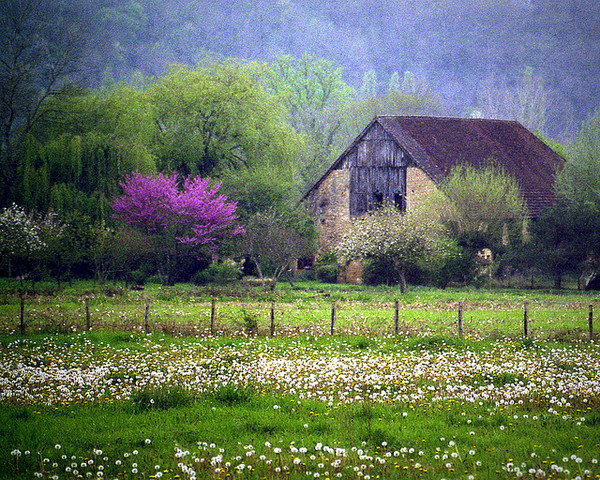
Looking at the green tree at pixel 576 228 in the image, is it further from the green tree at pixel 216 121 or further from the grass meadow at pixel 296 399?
the green tree at pixel 216 121

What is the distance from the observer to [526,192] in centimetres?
4634

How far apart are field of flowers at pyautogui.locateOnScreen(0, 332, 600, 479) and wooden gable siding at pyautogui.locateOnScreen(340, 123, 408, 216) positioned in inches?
1198

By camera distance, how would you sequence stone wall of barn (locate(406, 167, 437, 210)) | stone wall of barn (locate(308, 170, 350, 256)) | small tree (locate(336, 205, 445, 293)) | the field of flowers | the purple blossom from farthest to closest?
1. stone wall of barn (locate(308, 170, 350, 256))
2. stone wall of barn (locate(406, 167, 437, 210))
3. the purple blossom
4. small tree (locate(336, 205, 445, 293))
5. the field of flowers

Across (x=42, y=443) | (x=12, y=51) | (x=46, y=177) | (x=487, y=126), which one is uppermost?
(x=12, y=51)

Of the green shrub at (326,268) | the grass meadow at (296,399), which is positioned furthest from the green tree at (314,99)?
the grass meadow at (296,399)

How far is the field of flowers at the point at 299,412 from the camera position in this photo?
31.0ft

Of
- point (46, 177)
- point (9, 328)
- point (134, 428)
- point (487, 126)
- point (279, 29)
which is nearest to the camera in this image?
point (134, 428)

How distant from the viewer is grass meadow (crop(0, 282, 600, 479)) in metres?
9.55

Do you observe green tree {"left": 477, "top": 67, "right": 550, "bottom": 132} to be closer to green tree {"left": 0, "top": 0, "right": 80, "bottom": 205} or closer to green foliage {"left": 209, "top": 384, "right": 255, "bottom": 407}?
green tree {"left": 0, "top": 0, "right": 80, "bottom": 205}

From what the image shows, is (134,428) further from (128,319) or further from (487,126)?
(487,126)

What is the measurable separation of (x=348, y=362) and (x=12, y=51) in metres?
39.7

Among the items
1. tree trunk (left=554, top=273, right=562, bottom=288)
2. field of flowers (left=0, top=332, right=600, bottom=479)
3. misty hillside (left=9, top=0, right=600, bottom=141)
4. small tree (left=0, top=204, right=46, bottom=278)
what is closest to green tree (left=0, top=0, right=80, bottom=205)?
small tree (left=0, top=204, right=46, bottom=278)

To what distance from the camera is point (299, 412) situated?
39.5 ft

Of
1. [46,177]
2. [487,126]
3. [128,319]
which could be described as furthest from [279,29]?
[128,319]
